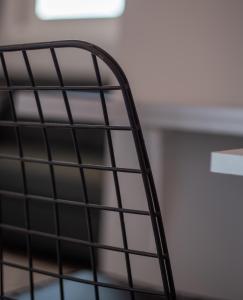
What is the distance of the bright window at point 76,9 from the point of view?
197 cm

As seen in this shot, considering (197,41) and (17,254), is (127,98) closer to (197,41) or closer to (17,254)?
(197,41)

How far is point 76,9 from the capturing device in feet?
6.91

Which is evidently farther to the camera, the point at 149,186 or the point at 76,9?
the point at 76,9

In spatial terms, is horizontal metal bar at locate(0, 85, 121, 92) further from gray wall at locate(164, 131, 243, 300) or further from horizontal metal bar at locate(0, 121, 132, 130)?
gray wall at locate(164, 131, 243, 300)

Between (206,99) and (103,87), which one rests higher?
(206,99)

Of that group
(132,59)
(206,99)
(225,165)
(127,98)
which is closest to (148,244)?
(206,99)

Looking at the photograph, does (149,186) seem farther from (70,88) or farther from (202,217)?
(202,217)

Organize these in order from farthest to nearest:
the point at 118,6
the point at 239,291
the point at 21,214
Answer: the point at 21,214
the point at 118,6
the point at 239,291

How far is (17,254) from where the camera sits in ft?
7.19

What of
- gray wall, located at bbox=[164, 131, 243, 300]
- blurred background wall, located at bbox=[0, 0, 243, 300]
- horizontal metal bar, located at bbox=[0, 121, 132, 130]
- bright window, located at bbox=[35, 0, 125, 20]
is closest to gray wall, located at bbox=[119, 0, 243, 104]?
blurred background wall, located at bbox=[0, 0, 243, 300]

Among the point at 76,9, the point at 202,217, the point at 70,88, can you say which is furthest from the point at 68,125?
the point at 76,9

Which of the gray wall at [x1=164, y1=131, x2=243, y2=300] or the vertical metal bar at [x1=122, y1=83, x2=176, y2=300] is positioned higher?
the gray wall at [x1=164, y1=131, x2=243, y2=300]

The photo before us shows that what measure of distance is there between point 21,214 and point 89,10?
885mm

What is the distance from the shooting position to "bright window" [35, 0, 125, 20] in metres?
1.97
